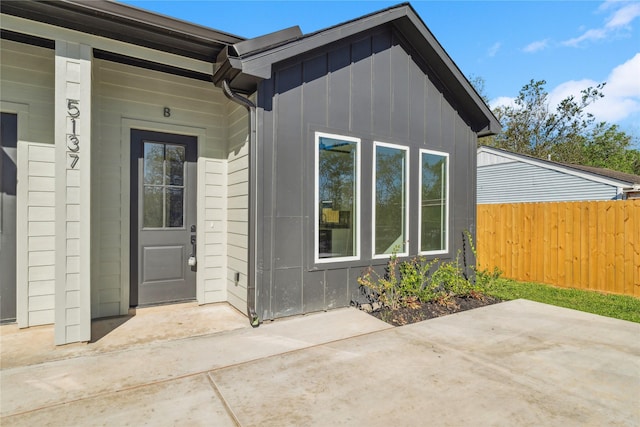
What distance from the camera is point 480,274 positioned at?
5137 mm

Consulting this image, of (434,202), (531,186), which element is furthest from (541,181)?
(434,202)

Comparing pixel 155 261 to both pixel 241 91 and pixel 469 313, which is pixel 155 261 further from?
pixel 469 313

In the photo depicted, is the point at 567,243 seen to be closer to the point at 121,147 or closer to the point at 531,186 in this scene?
the point at 531,186

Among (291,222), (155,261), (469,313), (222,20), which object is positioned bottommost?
(469,313)

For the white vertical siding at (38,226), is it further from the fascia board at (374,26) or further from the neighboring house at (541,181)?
the neighboring house at (541,181)

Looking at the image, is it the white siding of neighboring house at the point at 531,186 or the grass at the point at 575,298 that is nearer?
the grass at the point at 575,298

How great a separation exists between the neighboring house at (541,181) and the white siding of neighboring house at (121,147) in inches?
452

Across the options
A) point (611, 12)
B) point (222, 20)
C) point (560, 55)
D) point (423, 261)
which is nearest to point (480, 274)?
point (423, 261)

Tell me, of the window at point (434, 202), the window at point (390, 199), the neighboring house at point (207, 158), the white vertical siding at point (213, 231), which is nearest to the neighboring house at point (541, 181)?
the window at point (434, 202)

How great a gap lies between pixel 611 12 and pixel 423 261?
33.5 ft

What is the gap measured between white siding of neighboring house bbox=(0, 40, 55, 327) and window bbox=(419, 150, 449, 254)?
466 centimetres

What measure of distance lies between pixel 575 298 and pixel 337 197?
4.31m

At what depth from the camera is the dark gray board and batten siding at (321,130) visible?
3.56m

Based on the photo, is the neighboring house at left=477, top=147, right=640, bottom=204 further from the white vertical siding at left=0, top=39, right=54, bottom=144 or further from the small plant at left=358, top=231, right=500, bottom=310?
the white vertical siding at left=0, top=39, right=54, bottom=144
